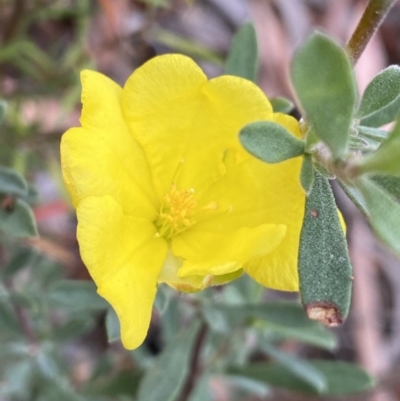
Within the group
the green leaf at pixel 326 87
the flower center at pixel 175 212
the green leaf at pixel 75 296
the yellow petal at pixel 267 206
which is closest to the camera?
the green leaf at pixel 326 87

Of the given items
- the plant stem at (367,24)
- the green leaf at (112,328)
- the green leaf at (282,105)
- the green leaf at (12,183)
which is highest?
the plant stem at (367,24)

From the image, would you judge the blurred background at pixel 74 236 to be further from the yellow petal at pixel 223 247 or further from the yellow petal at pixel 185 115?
the yellow petal at pixel 185 115

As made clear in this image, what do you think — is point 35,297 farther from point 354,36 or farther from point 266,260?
point 354,36

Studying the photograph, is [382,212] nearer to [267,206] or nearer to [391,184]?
[391,184]

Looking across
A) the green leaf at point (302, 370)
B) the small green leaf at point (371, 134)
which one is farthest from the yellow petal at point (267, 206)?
the green leaf at point (302, 370)

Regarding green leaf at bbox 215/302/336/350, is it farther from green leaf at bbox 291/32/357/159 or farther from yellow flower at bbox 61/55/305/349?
green leaf at bbox 291/32/357/159

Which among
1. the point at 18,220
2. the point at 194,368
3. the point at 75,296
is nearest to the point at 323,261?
the point at 18,220

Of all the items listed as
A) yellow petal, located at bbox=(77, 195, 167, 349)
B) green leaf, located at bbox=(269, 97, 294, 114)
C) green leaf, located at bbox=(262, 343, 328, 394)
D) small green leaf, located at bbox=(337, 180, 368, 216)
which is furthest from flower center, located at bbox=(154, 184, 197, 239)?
green leaf, located at bbox=(262, 343, 328, 394)

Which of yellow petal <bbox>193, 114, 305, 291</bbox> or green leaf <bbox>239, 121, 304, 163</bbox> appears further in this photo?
yellow petal <bbox>193, 114, 305, 291</bbox>
